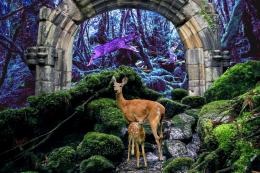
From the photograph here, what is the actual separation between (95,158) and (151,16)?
2211 centimetres

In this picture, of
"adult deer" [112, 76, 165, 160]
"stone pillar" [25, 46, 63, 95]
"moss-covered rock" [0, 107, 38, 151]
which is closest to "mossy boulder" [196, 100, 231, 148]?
"adult deer" [112, 76, 165, 160]

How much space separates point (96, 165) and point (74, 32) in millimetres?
5906

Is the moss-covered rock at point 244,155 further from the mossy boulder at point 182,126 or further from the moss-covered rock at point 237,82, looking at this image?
the moss-covered rock at point 237,82

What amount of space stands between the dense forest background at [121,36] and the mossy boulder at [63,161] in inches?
677

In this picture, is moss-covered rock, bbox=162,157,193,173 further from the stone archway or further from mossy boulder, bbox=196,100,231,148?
the stone archway

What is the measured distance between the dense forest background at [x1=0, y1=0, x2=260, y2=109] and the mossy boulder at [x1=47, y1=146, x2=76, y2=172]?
1719cm

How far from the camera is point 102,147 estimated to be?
4.91m

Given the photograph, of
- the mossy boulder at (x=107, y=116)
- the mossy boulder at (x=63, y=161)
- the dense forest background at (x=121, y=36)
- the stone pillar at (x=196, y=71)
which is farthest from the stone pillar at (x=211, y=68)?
the dense forest background at (x=121, y=36)

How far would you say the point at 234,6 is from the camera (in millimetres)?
23328

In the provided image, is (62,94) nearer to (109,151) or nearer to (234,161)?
(109,151)

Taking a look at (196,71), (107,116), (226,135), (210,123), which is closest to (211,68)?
(196,71)

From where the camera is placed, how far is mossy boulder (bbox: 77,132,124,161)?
491 centimetres

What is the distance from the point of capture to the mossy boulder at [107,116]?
562 cm

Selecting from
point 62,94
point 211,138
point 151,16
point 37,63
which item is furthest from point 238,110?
point 151,16
